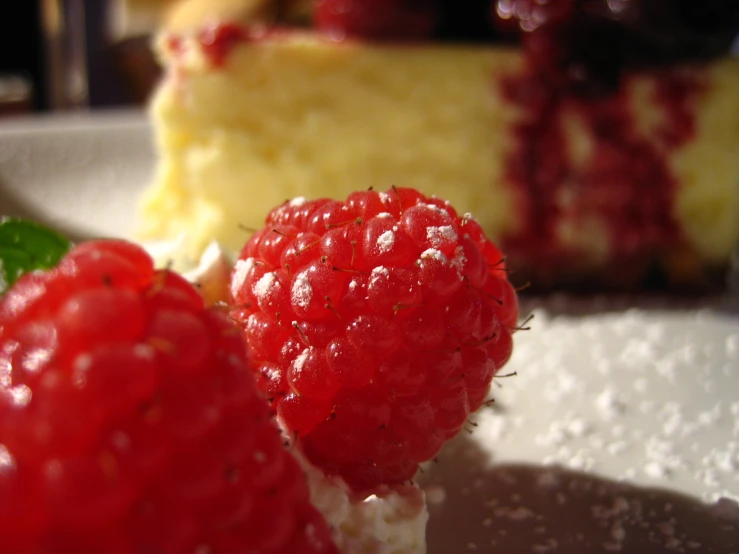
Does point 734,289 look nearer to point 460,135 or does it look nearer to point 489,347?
point 460,135

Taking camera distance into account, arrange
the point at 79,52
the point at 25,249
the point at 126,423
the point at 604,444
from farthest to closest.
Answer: the point at 79,52
the point at 604,444
the point at 25,249
the point at 126,423

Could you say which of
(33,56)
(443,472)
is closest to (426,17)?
(443,472)

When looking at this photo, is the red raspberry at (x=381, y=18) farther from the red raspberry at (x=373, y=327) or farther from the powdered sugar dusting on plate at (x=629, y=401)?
the red raspberry at (x=373, y=327)

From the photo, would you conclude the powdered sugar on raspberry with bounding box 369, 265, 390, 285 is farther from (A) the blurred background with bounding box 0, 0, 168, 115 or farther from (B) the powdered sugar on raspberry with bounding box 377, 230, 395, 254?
(A) the blurred background with bounding box 0, 0, 168, 115

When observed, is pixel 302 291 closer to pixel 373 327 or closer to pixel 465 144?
pixel 373 327

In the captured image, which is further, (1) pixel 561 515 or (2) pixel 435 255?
(1) pixel 561 515

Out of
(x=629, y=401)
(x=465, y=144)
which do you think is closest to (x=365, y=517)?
(x=629, y=401)
